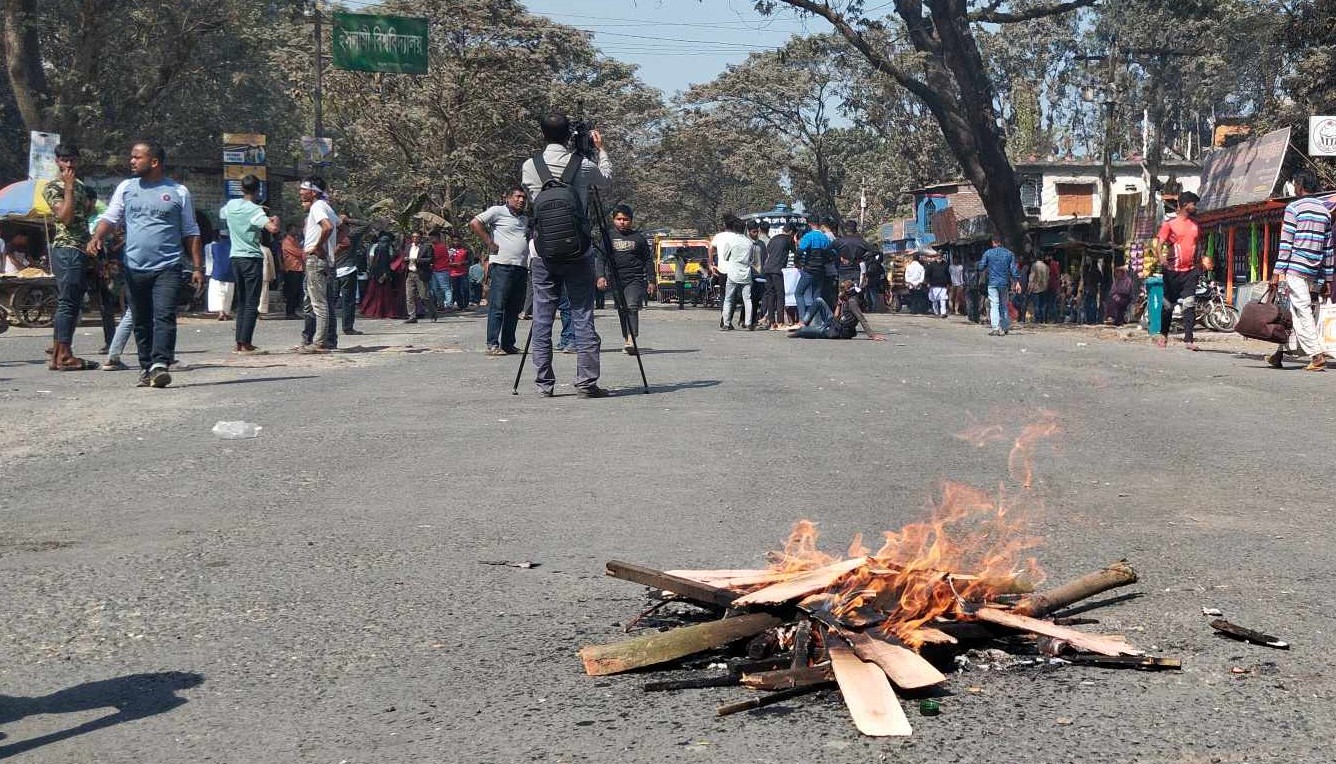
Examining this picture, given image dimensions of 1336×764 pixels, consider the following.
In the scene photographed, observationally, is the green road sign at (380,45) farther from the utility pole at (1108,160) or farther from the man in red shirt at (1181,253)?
the man in red shirt at (1181,253)

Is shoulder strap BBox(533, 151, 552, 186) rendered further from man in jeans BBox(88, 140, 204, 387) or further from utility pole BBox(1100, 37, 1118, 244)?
utility pole BBox(1100, 37, 1118, 244)

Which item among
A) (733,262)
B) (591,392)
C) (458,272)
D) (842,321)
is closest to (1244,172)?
(733,262)

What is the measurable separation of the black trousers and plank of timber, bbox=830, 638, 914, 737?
38.0 ft

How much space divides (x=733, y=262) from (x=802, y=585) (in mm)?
19375

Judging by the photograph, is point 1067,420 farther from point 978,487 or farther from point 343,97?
point 343,97

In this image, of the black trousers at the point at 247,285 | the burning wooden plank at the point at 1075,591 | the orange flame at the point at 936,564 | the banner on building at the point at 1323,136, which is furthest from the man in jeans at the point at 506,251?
the banner on building at the point at 1323,136

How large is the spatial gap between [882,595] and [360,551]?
2311 millimetres

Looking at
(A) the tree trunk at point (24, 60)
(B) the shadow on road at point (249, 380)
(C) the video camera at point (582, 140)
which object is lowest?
(B) the shadow on road at point (249, 380)

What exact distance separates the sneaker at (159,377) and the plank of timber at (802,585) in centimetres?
854

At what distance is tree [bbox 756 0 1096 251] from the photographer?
29.6 m

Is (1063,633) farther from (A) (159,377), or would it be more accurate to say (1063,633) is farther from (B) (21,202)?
(B) (21,202)

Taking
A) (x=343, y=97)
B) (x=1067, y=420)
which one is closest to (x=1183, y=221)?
(x=1067, y=420)

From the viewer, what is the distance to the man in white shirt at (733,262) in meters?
23.2

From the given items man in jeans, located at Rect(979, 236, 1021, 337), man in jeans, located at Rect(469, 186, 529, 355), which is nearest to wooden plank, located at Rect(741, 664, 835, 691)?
man in jeans, located at Rect(469, 186, 529, 355)
